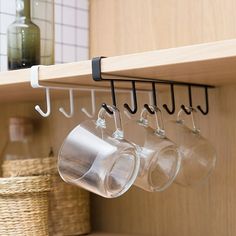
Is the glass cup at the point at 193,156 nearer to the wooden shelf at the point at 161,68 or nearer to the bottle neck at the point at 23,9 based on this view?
the wooden shelf at the point at 161,68

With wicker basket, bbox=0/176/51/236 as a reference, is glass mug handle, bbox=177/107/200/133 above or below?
above

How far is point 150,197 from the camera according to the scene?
4.88 ft

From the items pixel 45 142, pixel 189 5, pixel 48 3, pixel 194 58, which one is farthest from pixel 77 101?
pixel 194 58

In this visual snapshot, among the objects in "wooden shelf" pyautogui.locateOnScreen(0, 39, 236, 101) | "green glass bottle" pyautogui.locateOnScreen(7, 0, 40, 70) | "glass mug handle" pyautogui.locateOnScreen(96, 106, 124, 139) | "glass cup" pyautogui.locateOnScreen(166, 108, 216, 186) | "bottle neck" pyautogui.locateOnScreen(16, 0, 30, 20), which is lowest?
"glass cup" pyautogui.locateOnScreen(166, 108, 216, 186)

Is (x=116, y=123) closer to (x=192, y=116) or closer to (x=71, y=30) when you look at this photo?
(x=192, y=116)

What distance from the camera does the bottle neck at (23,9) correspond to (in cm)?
143

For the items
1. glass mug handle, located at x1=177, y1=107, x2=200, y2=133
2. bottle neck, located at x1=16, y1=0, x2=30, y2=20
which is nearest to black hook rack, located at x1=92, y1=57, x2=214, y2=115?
glass mug handle, located at x1=177, y1=107, x2=200, y2=133

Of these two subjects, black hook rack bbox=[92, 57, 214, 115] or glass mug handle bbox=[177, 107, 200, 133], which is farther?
glass mug handle bbox=[177, 107, 200, 133]

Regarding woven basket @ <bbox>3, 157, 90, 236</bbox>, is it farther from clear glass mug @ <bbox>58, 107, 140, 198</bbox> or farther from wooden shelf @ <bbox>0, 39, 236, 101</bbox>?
clear glass mug @ <bbox>58, 107, 140, 198</bbox>

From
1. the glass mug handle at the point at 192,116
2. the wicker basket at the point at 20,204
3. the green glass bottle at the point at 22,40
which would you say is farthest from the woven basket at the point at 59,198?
the glass mug handle at the point at 192,116

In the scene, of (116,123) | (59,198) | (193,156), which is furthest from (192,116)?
(59,198)

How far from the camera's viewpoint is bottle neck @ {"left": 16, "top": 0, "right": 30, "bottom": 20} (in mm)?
1435

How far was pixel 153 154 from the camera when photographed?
1.17m

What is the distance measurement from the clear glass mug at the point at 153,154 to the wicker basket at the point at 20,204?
0.26 m
